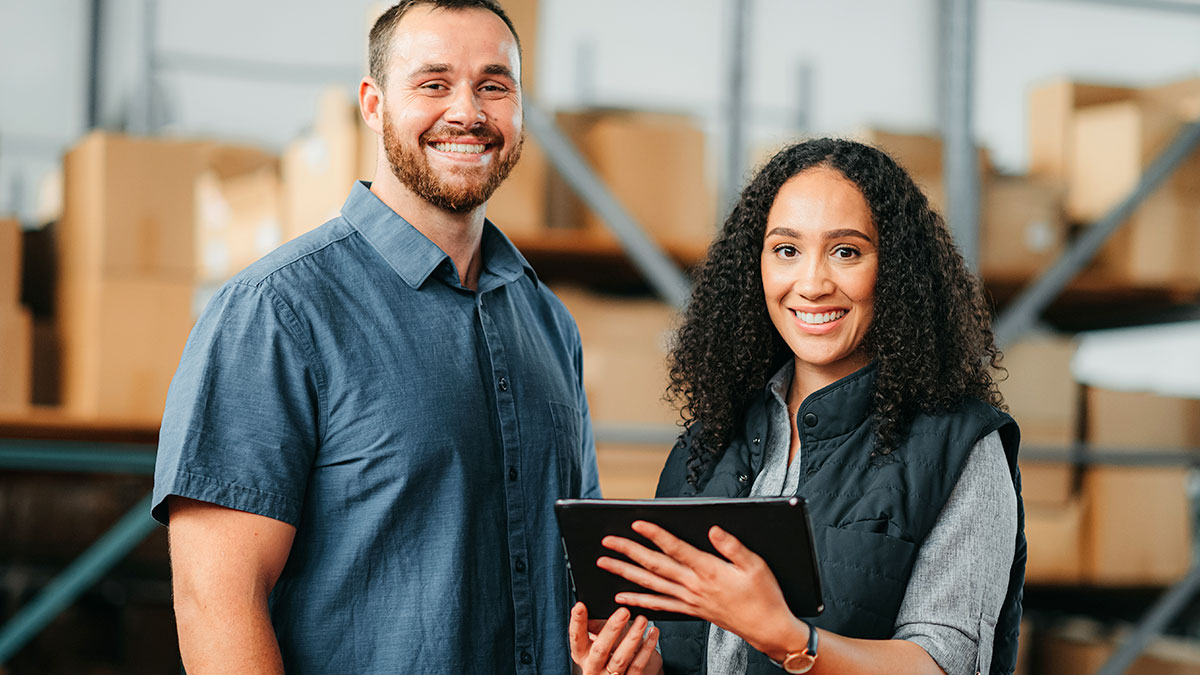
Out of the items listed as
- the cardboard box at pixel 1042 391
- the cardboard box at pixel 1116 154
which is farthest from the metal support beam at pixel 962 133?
the cardboard box at pixel 1116 154

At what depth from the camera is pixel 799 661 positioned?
1.36 meters

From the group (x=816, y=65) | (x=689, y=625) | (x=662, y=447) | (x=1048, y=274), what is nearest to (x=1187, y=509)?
(x=1048, y=274)

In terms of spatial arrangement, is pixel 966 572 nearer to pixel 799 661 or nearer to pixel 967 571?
pixel 967 571

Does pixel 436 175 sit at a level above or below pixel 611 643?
above

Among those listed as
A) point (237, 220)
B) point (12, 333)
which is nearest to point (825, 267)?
point (12, 333)

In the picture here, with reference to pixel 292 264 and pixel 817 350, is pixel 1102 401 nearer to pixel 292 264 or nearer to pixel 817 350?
pixel 817 350

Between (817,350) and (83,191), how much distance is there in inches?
115

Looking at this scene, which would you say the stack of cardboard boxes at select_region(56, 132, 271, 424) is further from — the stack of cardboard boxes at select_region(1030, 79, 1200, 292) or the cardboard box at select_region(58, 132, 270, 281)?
the stack of cardboard boxes at select_region(1030, 79, 1200, 292)

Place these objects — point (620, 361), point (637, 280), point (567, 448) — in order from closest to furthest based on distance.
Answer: point (567, 448) → point (620, 361) → point (637, 280)

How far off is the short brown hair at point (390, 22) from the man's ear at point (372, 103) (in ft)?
0.04

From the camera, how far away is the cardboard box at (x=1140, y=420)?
423 centimetres

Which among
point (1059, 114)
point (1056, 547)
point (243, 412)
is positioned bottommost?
point (1056, 547)

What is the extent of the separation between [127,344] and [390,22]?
2.26 meters

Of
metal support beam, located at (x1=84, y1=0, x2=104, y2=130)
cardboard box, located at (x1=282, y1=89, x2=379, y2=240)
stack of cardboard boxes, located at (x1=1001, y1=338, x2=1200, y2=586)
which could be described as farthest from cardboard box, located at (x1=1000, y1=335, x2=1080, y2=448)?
metal support beam, located at (x1=84, y1=0, x2=104, y2=130)
